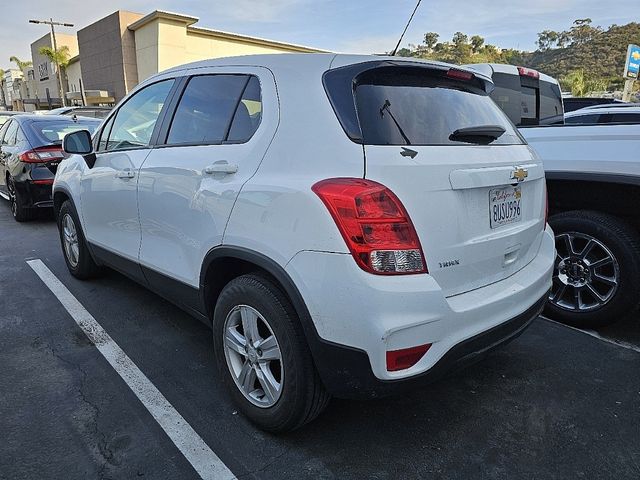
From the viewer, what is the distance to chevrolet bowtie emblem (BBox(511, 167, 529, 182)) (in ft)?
7.47

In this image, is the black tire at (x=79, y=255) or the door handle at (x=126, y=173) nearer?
the door handle at (x=126, y=173)

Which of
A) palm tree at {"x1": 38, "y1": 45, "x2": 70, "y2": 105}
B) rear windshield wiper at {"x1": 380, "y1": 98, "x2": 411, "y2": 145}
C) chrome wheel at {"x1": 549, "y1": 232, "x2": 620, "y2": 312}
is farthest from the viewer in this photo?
palm tree at {"x1": 38, "y1": 45, "x2": 70, "y2": 105}

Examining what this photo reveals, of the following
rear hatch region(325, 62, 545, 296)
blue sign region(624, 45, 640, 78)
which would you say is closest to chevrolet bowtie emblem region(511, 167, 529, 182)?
rear hatch region(325, 62, 545, 296)

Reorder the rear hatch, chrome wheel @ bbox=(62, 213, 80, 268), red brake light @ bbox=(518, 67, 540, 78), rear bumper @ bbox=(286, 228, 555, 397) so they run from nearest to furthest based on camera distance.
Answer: rear bumper @ bbox=(286, 228, 555, 397), the rear hatch, chrome wheel @ bbox=(62, 213, 80, 268), red brake light @ bbox=(518, 67, 540, 78)

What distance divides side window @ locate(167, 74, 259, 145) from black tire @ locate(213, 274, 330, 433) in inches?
31.8

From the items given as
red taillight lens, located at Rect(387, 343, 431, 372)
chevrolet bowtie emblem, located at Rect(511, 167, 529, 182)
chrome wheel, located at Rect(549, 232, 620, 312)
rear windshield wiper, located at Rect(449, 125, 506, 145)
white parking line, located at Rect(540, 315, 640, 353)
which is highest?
rear windshield wiper, located at Rect(449, 125, 506, 145)

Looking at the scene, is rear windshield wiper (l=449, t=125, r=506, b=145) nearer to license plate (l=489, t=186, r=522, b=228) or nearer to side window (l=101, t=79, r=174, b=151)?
license plate (l=489, t=186, r=522, b=228)

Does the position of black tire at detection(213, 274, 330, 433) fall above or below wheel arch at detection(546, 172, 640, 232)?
below

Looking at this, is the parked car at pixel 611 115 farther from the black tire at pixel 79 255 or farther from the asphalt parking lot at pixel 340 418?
the black tire at pixel 79 255

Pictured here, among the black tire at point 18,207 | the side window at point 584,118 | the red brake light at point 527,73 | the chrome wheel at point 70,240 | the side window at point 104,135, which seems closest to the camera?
the side window at point 104,135

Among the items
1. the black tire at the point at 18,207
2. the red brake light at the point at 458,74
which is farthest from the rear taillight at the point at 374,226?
the black tire at the point at 18,207

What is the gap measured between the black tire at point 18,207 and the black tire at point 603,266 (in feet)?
22.5

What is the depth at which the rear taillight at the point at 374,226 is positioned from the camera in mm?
1805

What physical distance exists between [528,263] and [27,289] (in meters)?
4.20
